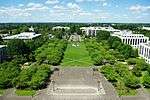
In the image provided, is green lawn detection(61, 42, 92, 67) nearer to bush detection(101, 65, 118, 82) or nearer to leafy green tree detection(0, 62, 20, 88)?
bush detection(101, 65, 118, 82)

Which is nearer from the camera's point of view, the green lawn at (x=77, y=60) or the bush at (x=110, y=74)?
the bush at (x=110, y=74)

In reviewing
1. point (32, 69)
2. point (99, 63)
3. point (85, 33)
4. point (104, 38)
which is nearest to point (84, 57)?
point (99, 63)

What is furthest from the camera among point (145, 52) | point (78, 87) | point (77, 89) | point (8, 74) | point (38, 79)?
point (145, 52)

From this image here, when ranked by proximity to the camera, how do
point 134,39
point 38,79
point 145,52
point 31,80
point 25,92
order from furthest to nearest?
point 134,39, point 145,52, point 31,80, point 38,79, point 25,92

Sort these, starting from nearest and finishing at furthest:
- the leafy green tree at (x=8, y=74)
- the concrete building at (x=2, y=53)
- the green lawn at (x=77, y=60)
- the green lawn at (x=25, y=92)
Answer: the green lawn at (x=25, y=92)
the leafy green tree at (x=8, y=74)
the concrete building at (x=2, y=53)
the green lawn at (x=77, y=60)

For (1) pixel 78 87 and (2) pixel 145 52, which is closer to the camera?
(1) pixel 78 87

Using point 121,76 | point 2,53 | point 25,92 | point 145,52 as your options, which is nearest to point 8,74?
point 25,92

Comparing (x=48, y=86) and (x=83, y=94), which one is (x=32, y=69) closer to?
(x=48, y=86)

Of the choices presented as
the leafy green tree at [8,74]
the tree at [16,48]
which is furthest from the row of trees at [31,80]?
the tree at [16,48]

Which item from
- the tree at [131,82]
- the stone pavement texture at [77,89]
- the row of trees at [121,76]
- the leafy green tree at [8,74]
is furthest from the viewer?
the row of trees at [121,76]

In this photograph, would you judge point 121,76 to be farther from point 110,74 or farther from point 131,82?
point 131,82

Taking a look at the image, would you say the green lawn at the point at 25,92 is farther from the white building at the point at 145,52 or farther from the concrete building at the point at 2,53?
the white building at the point at 145,52
